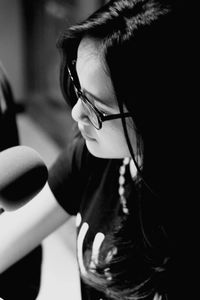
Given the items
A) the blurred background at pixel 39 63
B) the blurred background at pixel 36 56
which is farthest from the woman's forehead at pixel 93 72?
the blurred background at pixel 36 56

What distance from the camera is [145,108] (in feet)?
2.12

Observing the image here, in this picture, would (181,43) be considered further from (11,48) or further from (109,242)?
(11,48)

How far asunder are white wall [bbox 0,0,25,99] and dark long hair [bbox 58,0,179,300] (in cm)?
281

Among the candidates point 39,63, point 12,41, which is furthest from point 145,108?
point 12,41

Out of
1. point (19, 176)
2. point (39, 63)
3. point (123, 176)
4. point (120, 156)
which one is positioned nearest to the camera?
point (19, 176)

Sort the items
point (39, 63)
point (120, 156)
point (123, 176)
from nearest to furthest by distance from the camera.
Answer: point (120, 156) < point (123, 176) < point (39, 63)

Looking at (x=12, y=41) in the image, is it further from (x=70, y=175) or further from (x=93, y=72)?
(x=93, y=72)

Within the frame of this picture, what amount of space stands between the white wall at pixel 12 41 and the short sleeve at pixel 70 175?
273 cm

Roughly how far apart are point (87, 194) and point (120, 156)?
18 centimetres

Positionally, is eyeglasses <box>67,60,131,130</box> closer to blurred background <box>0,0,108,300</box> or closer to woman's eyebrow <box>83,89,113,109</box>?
woman's eyebrow <box>83,89,113,109</box>

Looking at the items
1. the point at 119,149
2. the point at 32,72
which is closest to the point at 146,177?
the point at 119,149

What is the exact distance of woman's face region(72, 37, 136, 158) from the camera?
64 centimetres

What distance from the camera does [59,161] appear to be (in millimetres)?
890

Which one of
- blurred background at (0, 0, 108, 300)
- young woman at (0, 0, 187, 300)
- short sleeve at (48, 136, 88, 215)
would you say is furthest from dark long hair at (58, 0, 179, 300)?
blurred background at (0, 0, 108, 300)
